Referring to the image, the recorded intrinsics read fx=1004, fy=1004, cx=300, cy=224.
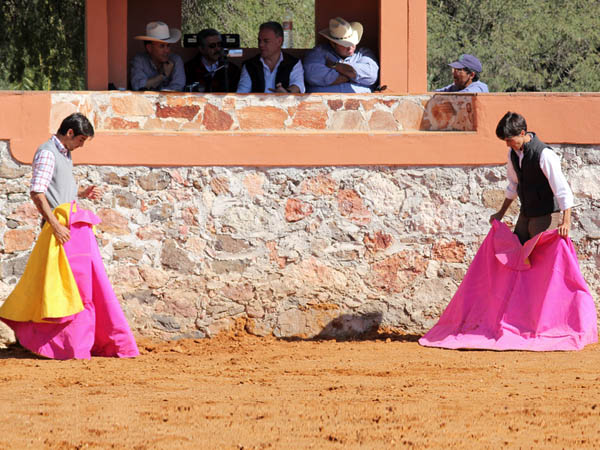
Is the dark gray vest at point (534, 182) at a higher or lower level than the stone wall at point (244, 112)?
lower

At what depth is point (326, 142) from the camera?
296 inches

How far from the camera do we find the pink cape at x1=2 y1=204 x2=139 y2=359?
6641 millimetres

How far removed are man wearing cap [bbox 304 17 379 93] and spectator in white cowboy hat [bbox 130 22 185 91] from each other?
111cm

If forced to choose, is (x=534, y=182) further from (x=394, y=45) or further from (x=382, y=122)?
(x=394, y=45)

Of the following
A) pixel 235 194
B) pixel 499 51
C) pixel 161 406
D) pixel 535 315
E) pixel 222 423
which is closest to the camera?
pixel 222 423

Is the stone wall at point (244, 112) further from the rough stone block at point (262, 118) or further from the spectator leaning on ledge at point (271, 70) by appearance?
the spectator leaning on ledge at point (271, 70)

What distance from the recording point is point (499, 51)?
18094 mm

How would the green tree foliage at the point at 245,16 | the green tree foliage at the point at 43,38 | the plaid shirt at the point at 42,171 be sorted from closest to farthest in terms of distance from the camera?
the plaid shirt at the point at 42,171
the green tree foliage at the point at 43,38
the green tree foliage at the point at 245,16

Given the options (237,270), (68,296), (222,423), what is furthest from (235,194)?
(222,423)

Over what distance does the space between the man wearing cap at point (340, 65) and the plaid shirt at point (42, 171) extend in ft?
9.14

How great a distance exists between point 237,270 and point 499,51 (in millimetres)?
11827

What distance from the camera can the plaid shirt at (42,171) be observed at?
6422 mm

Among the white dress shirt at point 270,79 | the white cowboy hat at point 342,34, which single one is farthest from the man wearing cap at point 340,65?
the white dress shirt at point 270,79

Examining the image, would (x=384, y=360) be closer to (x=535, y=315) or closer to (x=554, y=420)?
(x=535, y=315)
